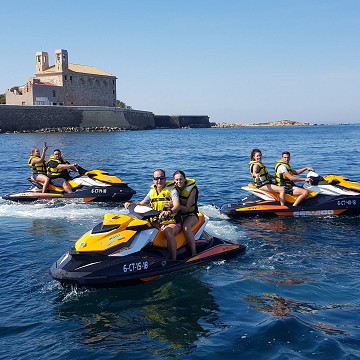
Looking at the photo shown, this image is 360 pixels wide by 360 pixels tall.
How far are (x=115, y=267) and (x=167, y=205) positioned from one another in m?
1.33

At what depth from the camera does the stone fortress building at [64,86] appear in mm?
84500

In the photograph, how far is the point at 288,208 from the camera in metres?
12.3

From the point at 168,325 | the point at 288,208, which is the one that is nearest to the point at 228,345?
the point at 168,325

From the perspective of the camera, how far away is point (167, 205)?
25.8 feet

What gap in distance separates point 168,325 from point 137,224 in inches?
68.4

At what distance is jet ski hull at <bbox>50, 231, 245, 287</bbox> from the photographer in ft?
23.0

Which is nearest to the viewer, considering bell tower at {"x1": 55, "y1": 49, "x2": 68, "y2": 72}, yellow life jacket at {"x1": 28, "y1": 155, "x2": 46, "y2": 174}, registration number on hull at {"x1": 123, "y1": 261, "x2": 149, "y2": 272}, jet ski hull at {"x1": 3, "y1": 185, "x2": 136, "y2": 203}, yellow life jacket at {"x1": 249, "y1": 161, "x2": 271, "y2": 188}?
registration number on hull at {"x1": 123, "y1": 261, "x2": 149, "y2": 272}

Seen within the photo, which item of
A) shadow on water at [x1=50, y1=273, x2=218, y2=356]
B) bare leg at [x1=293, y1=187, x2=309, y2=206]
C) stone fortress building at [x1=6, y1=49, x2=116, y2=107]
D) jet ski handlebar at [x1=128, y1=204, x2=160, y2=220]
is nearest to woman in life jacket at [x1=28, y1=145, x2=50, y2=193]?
bare leg at [x1=293, y1=187, x2=309, y2=206]

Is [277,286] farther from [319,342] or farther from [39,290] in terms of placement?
[39,290]

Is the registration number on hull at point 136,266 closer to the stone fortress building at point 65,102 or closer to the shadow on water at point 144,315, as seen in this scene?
the shadow on water at point 144,315

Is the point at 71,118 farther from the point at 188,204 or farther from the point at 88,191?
the point at 188,204

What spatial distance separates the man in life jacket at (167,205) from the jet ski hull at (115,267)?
25 centimetres

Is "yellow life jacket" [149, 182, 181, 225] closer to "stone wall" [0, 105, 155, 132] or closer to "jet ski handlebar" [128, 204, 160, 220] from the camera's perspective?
"jet ski handlebar" [128, 204, 160, 220]

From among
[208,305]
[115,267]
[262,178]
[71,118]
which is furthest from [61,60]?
[208,305]
